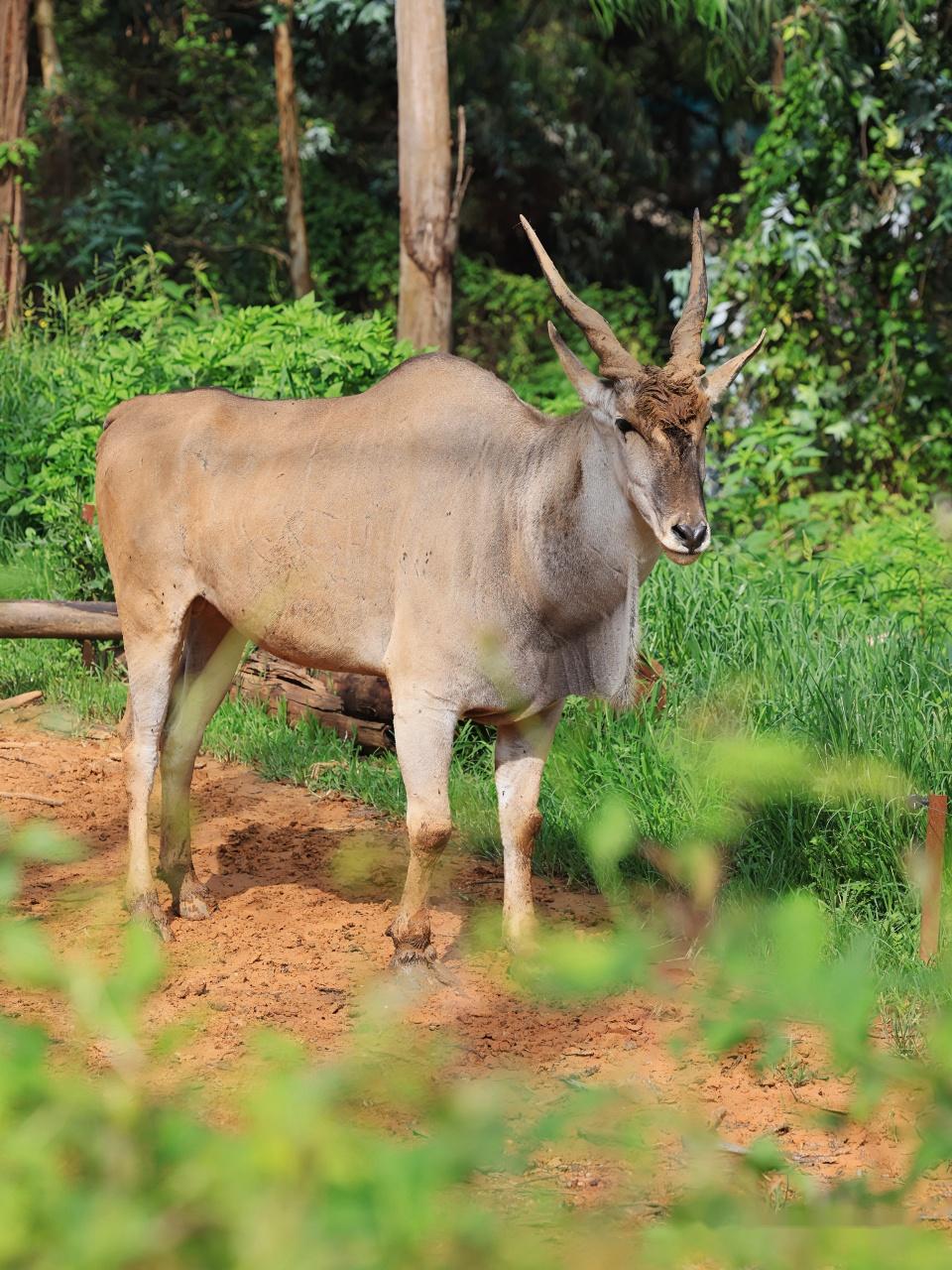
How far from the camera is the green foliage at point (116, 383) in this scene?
8062 millimetres

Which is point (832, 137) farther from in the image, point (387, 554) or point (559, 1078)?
point (559, 1078)

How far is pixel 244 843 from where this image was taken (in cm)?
596

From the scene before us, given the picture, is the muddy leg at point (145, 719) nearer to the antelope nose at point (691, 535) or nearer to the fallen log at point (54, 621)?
the fallen log at point (54, 621)

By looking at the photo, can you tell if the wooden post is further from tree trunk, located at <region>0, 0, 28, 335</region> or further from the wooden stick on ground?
tree trunk, located at <region>0, 0, 28, 335</region>

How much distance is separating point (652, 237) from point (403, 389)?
12537 mm

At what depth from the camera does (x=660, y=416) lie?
4098 mm

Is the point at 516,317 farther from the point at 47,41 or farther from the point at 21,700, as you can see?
the point at 21,700

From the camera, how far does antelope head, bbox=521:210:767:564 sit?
403cm

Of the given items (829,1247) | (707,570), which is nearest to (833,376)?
(707,570)

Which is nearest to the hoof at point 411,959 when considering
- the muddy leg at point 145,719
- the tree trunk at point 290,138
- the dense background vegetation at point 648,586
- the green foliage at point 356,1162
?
the dense background vegetation at point 648,586

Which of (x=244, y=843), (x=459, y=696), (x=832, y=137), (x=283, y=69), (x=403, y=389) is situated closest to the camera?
(x=459, y=696)

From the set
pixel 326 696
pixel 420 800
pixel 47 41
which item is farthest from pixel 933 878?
pixel 47 41

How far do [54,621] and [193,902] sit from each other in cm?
155

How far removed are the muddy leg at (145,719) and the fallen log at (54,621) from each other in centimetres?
110
